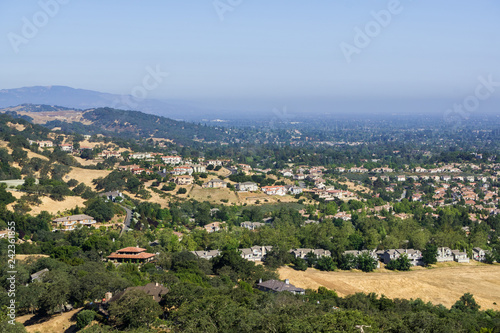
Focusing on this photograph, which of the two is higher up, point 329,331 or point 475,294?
point 329,331

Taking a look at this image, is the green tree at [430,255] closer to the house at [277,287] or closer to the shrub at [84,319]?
the house at [277,287]

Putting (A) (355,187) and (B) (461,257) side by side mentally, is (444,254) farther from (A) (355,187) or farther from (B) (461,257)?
(A) (355,187)

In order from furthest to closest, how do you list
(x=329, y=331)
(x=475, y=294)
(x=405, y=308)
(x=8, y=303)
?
(x=475, y=294) → (x=405, y=308) → (x=8, y=303) → (x=329, y=331)

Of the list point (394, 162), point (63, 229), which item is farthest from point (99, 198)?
point (394, 162)

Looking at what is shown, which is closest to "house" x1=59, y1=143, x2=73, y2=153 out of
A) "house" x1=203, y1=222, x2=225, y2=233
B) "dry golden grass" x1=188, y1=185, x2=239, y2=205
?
"dry golden grass" x1=188, y1=185, x2=239, y2=205

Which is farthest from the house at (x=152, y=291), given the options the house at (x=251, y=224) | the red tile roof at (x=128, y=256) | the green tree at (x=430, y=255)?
the green tree at (x=430, y=255)

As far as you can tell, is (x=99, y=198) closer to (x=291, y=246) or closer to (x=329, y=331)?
(x=291, y=246)
